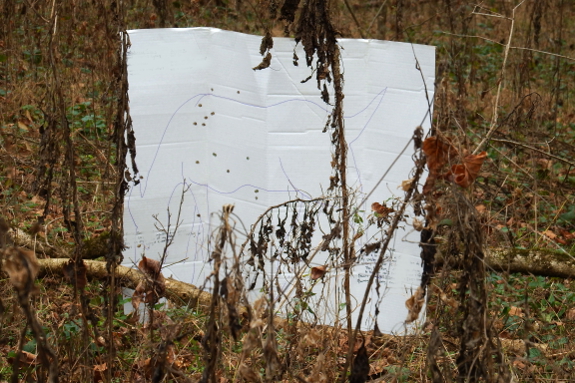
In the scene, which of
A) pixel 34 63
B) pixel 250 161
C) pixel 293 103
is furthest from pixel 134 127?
pixel 34 63

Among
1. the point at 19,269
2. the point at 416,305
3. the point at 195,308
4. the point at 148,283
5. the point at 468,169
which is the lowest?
the point at 195,308

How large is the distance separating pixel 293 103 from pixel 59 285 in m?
1.59

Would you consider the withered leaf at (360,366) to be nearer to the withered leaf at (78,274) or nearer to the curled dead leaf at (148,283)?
the curled dead leaf at (148,283)

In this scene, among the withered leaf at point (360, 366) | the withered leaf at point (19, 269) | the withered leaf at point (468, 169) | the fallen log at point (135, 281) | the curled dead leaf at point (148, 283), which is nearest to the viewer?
the withered leaf at point (19, 269)

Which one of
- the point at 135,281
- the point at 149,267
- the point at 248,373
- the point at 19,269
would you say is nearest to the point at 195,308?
the point at 135,281

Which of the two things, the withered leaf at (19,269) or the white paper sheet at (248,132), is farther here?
the white paper sheet at (248,132)

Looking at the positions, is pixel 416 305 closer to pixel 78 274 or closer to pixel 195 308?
pixel 78 274

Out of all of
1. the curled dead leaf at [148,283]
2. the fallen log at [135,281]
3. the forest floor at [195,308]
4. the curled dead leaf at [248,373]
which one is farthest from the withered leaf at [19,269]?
the fallen log at [135,281]

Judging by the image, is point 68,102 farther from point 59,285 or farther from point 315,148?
point 315,148

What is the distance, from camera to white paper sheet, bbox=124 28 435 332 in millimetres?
2793

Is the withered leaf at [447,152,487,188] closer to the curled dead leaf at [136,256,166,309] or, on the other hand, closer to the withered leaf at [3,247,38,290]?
the withered leaf at [3,247,38,290]

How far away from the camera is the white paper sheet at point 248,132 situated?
279 centimetres

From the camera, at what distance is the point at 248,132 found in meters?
2.87

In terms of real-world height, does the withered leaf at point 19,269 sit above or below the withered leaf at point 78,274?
above
